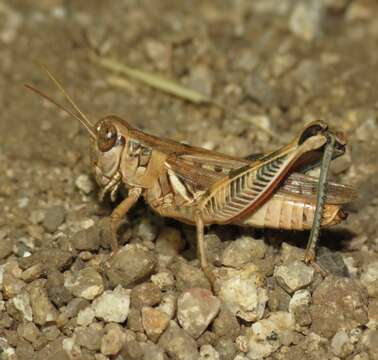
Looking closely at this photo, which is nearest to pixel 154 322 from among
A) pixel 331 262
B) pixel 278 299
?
pixel 278 299

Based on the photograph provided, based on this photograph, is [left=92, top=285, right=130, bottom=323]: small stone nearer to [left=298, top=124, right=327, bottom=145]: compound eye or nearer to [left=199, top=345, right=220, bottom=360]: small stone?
[left=199, top=345, right=220, bottom=360]: small stone

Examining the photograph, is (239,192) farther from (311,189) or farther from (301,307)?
(301,307)

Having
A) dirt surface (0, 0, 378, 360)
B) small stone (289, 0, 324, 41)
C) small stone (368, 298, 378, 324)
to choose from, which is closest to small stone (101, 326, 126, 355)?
dirt surface (0, 0, 378, 360)

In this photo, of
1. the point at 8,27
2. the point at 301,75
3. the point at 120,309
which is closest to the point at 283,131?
the point at 301,75

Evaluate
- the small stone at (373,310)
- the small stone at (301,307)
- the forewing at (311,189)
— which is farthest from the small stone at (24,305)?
the small stone at (373,310)

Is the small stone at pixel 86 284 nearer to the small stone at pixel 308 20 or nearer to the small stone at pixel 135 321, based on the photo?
the small stone at pixel 135 321

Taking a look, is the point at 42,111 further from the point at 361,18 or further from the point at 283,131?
the point at 361,18
